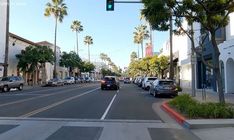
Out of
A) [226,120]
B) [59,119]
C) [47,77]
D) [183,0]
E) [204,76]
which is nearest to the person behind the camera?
[226,120]

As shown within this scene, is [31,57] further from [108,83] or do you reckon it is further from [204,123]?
[204,123]

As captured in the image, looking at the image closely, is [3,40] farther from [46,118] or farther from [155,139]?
[155,139]

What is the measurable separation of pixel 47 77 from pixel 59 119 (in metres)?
69.3

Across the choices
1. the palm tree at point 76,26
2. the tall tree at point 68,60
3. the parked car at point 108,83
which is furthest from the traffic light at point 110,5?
the palm tree at point 76,26

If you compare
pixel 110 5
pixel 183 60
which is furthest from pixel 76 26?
pixel 110 5

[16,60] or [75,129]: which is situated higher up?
[16,60]

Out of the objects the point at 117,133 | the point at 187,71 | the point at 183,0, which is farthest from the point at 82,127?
the point at 187,71

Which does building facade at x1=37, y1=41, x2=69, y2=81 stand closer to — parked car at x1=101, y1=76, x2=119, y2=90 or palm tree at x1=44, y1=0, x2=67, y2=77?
palm tree at x1=44, y1=0, x2=67, y2=77

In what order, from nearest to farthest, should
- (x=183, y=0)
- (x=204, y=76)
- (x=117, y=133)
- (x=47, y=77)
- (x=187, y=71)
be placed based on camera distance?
(x=117, y=133), (x=183, y=0), (x=204, y=76), (x=187, y=71), (x=47, y=77)

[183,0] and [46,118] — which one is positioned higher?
[183,0]

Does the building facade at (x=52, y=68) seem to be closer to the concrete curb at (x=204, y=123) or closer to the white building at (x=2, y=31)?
the white building at (x=2, y=31)

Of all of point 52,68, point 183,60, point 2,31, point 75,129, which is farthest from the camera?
point 52,68

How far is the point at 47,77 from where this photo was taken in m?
82.4

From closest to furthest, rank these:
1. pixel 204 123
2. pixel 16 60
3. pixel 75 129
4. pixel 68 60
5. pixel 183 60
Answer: pixel 75 129, pixel 204 123, pixel 183 60, pixel 16 60, pixel 68 60
